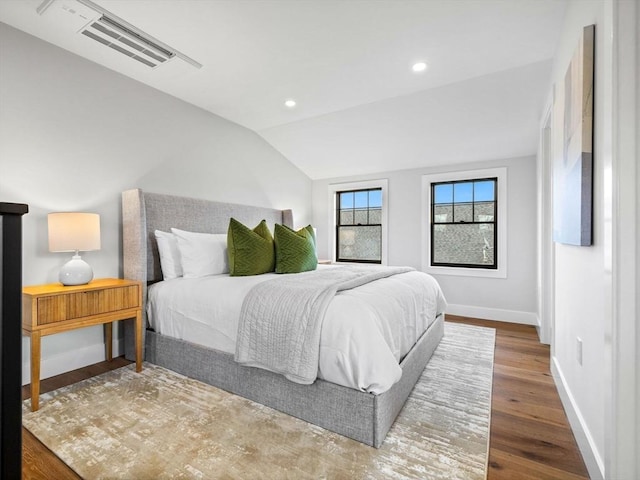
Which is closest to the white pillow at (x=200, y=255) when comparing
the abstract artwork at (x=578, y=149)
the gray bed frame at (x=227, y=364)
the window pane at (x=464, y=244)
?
the gray bed frame at (x=227, y=364)

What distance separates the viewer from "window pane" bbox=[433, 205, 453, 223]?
4637 millimetres

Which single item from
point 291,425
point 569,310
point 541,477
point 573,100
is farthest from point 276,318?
point 573,100

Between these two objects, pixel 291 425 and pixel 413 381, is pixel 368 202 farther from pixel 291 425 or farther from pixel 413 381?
pixel 291 425

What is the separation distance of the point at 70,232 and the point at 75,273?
31 cm

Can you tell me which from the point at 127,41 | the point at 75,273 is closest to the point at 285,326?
the point at 75,273

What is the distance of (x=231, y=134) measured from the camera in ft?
13.6

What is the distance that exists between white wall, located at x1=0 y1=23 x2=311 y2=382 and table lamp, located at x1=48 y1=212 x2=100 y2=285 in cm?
27

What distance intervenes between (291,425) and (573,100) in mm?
2437

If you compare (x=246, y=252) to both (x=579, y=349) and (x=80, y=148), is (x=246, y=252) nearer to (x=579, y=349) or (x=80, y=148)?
(x=80, y=148)

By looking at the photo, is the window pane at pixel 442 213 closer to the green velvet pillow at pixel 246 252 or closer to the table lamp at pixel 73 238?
the green velvet pillow at pixel 246 252

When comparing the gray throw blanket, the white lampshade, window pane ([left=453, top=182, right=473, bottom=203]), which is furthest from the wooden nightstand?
window pane ([left=453, top=182, right=473, bottom=203])

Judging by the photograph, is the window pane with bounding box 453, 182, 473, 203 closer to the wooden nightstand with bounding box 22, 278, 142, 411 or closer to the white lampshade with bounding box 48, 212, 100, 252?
the wooden nightstand with bounding box 22, 278, 142, 411

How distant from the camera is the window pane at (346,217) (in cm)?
553

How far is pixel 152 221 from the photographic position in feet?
9.93
